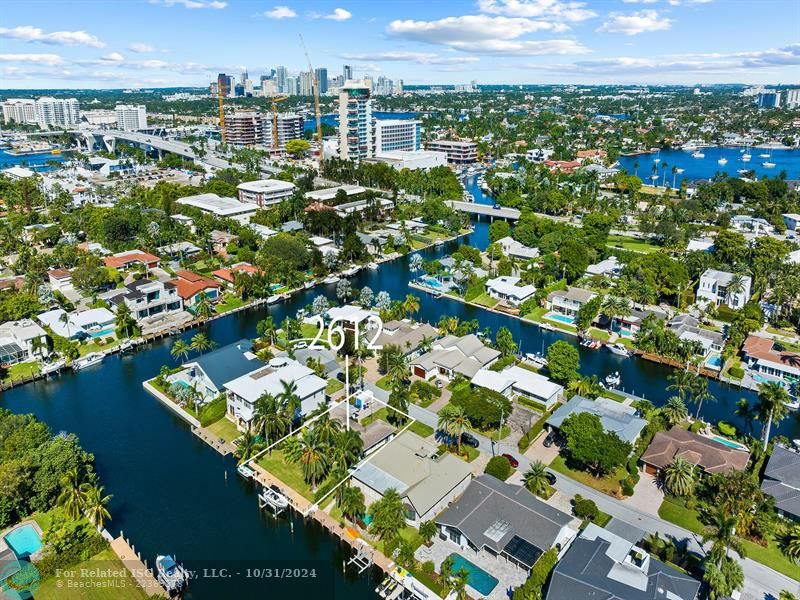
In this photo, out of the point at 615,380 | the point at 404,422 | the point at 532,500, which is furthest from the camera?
the point at 615,380

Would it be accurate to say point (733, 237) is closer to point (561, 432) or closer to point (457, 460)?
point (561, 432)

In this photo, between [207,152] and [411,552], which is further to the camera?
[207,152]

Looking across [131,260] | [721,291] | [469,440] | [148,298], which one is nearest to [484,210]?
[721,291]

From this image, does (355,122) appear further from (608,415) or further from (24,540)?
(24,540)

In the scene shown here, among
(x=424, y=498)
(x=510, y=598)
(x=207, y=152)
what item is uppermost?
(x=207, y=152)

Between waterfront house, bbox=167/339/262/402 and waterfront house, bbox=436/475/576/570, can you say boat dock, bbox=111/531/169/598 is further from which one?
waterfront house, bbox=436/475/576/570

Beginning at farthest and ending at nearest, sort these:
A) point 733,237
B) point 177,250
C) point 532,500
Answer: point 177,250
point 733,237
point 532,500

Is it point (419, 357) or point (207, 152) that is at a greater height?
point (207, 152)

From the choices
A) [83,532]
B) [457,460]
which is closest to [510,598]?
[457,460]

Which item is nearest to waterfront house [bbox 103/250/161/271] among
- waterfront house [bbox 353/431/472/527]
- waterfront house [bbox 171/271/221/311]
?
waterfront house [bbox 171/271/221/311]
